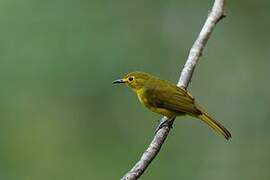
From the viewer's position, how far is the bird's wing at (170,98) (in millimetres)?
5391

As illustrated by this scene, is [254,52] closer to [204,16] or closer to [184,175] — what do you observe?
[204,16]

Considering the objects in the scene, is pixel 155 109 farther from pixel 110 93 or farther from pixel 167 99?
pixel 110 93

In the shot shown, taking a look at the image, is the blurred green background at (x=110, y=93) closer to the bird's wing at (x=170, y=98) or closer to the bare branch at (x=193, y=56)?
the bird's wing at (x=170, y=98)

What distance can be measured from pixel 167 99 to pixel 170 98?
1.2 inches

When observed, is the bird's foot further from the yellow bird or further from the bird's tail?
the bird's tail

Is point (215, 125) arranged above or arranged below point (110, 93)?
below

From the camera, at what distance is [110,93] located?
8289mm

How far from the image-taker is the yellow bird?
17.7ft

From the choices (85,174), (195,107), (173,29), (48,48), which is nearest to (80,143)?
(85,174)

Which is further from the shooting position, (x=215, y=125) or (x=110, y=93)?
(x=110, y=93)

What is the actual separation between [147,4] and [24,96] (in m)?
1.61

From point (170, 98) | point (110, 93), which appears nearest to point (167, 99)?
point (170, 98)

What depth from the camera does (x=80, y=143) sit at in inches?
317

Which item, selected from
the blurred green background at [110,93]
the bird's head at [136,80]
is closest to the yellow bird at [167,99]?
the bird's head at [136,80]
